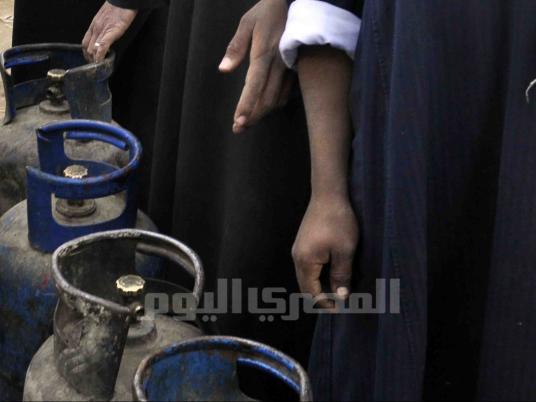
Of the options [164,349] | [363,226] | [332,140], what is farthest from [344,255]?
[164,349]

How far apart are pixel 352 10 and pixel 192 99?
66 centimetres

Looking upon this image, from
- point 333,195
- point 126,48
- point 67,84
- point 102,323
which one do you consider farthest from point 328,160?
point 126,48

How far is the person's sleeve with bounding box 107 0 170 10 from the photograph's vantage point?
7.22 ft

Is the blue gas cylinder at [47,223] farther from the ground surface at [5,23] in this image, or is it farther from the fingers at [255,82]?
the ground surface at [5,23]

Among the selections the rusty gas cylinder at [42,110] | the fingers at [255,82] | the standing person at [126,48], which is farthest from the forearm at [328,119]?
the standing person at [126,48]

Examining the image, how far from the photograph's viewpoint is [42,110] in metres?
2.22

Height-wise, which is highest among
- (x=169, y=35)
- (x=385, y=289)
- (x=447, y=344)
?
(x=169, y=35)

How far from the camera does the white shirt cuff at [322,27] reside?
4.43ft

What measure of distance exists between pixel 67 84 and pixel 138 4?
9.0 inches

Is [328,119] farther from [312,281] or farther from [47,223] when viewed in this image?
[47,223]

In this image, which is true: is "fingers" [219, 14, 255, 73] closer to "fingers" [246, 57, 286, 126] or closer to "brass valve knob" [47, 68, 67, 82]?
"fingers" [246, 57, 286, 126]

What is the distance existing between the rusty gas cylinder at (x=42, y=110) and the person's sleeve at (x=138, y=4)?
4.4 inches

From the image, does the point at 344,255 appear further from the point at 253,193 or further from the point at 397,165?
the point at 253,193

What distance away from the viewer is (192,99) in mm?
1982
